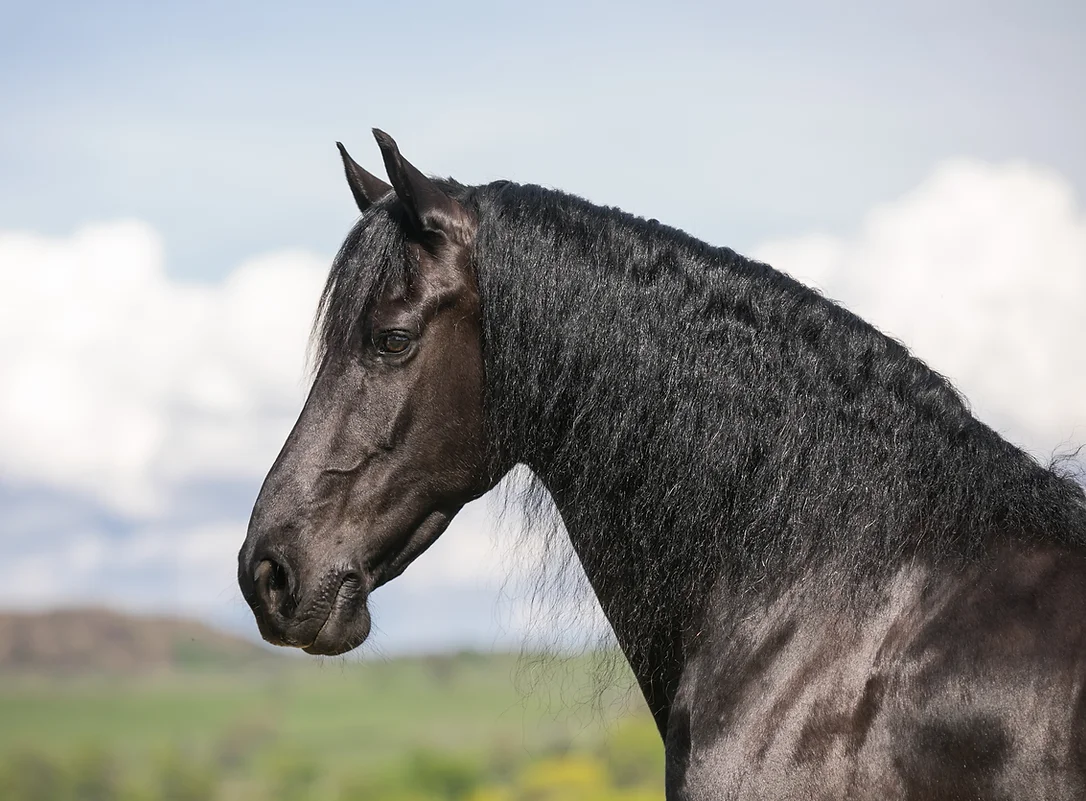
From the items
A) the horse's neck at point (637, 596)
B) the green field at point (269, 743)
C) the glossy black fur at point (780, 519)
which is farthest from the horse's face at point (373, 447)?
the green field at point (269, 743)

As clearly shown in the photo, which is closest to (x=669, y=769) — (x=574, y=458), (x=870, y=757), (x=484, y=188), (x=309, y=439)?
(x=870, y=757)

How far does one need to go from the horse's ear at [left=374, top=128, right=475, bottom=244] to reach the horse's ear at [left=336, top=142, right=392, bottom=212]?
1.86ft

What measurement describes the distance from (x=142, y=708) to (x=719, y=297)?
78046 mm

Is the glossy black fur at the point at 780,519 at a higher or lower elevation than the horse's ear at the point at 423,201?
lower

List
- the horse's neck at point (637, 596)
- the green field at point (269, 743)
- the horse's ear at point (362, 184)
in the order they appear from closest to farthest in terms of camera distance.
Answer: the horse's neck at point (637, 596) < the horse's ear at point (362, 184) < the green field at point (269, 743)

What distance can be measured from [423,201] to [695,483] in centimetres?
140

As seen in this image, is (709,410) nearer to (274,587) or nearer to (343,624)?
(343,624)

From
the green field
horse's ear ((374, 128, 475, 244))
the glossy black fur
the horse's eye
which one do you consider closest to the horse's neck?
the glossy black fur

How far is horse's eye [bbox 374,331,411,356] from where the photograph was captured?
3648 mm

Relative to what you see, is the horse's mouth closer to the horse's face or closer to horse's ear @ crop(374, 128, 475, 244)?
the horse's face

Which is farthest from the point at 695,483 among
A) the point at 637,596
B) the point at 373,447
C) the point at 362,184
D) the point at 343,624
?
the point at 362,184

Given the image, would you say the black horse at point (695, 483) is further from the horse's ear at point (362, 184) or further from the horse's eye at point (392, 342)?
the horse's ear at point (362, 184)

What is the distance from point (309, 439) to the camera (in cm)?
368

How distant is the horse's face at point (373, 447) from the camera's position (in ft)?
11.8
